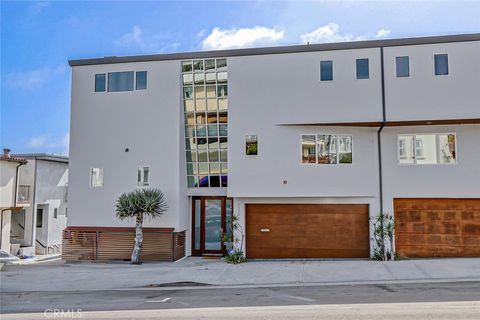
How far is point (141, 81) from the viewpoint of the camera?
17.6 m

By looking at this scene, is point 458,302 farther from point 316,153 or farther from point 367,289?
point 316,153

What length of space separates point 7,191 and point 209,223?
13.4m

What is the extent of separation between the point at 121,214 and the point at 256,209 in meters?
5.19

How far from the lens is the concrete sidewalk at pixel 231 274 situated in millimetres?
12805

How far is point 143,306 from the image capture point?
10.1 metres

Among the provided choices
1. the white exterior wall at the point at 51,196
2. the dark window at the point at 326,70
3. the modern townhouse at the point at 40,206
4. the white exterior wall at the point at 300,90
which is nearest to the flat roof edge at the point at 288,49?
the white exterior wall at the point at 300,90

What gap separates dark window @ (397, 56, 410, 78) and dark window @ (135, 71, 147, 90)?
9.80 meters

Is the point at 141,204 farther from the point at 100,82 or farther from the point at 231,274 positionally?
the point at 100,82

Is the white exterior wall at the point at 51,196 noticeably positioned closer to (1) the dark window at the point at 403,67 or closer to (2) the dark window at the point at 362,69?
(2) the dark window at the point at 362,69

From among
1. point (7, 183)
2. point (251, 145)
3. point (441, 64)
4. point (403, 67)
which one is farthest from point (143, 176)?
point (441, 64)

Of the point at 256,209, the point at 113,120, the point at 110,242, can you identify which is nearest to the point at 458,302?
the point at 256,209

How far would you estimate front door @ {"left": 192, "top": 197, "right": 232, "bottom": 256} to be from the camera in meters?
17.9

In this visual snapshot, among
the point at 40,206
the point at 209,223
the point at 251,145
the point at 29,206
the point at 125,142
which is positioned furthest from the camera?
the point at 40,206

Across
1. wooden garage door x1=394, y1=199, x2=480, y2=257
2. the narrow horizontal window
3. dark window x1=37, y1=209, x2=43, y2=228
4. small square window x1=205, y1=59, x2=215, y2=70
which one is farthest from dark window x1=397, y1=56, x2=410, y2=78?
dark window x1=37, y1=209, x2=43, y2=228
